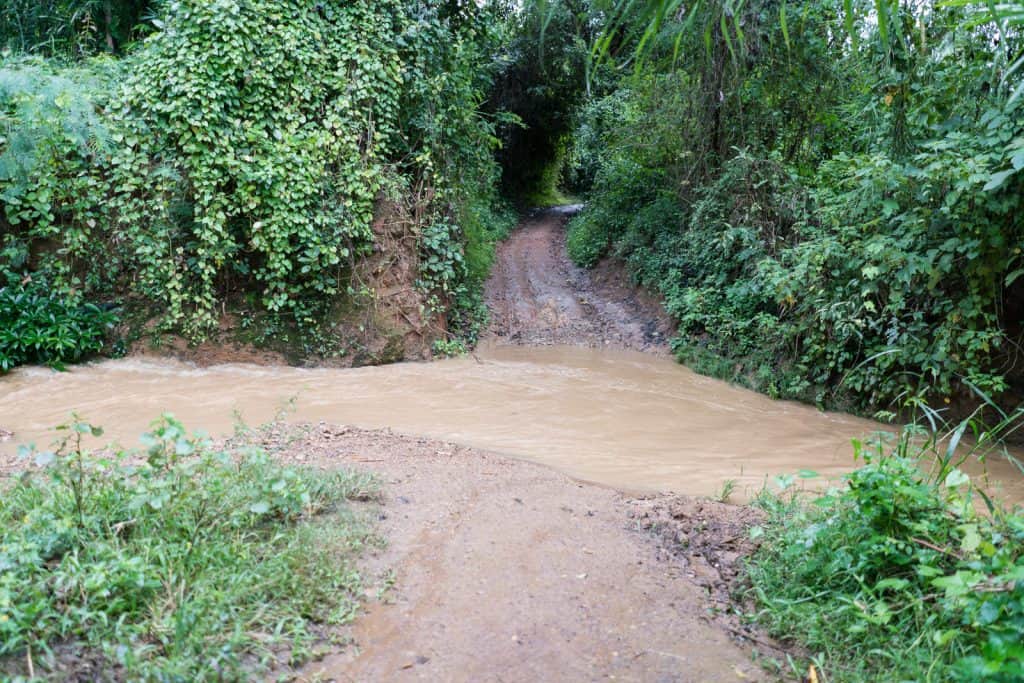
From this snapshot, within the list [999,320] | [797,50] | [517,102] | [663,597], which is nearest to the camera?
[663,597]

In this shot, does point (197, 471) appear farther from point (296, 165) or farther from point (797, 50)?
point (797, 50)

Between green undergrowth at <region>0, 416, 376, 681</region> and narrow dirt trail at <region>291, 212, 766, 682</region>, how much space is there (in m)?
0.22

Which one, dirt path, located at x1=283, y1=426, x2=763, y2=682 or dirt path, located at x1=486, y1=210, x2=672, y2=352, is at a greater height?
dirt path, located at x1=486, y1=210, x2=672, y2=352

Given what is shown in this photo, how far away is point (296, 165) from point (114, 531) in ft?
22.5

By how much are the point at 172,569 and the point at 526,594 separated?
4.55 feet

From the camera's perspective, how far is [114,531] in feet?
8.94

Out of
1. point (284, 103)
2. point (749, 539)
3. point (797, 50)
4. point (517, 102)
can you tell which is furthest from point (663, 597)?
point (517, 102)

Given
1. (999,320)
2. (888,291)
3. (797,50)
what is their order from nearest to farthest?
(999,320) < (888,291) < (797,50)

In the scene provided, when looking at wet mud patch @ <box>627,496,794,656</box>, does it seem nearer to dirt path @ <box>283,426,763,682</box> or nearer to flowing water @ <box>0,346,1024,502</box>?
dirt path @ <box>283,426,763,682</box>

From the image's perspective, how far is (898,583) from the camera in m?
2.49

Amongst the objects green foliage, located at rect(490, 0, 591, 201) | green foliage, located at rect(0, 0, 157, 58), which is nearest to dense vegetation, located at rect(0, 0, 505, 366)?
green foliage, located at rect(0, 0, 157, 58)

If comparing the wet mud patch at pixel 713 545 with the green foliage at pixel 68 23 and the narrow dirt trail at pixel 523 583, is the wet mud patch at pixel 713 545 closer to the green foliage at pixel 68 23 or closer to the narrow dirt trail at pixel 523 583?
the narrow dirt trail at pixel 523 583

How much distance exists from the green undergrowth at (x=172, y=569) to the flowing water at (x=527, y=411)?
167cm

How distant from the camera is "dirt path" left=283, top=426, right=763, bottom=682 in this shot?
2.49 m
